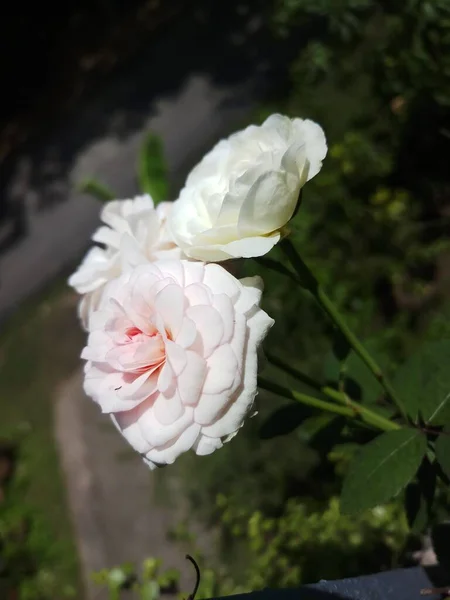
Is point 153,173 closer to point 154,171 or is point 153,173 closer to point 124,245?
point 154,171

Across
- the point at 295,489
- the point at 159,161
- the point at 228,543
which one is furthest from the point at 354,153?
the point at 228,543

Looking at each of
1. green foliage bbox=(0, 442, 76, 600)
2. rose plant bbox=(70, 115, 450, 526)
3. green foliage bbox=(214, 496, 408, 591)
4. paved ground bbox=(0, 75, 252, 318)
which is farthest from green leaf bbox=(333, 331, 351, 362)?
paved ground bbox=(0, 75, 252, 318)

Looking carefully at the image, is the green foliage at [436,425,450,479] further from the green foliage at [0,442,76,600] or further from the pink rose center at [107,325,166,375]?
the green foliage at [0,442,76,600]

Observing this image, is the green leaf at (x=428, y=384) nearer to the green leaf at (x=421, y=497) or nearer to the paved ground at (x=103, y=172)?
the green leaf at (x=421, y=497)

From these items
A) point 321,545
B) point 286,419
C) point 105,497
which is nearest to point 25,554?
point 105,497

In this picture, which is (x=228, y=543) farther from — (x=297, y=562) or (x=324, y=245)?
(x=324, y=245)
